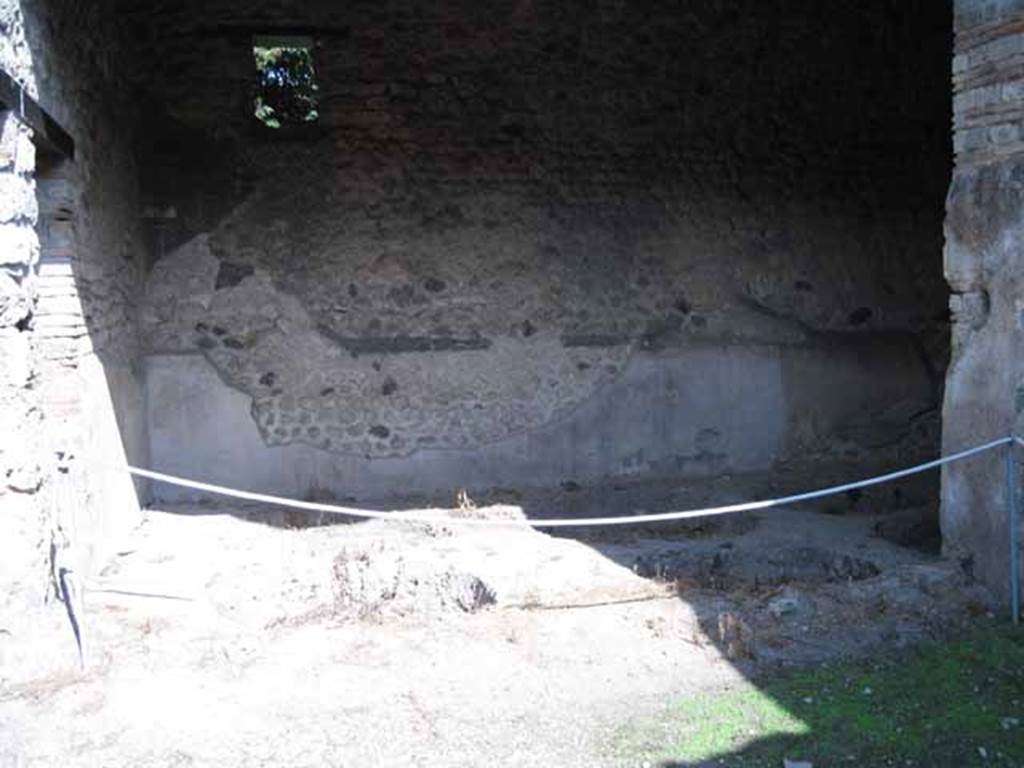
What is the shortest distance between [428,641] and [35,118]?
291 centimetres

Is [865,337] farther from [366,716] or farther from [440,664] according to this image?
[366,716]

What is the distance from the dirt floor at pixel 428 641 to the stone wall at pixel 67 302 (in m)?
0.39

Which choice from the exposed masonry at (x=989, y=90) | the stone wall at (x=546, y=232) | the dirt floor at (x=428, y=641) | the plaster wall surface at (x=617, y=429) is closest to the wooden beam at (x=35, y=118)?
the dirt floor at (x=428, y=641)

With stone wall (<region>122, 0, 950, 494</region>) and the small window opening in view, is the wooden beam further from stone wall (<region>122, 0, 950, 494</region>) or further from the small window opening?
the small window opening

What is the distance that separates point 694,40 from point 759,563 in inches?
176

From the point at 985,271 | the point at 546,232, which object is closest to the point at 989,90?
the point at 985,271

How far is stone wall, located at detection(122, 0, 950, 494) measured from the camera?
759 cm

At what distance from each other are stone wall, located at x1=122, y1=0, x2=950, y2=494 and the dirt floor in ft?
6.35

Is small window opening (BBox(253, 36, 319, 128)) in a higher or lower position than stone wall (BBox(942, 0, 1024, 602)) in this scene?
higher

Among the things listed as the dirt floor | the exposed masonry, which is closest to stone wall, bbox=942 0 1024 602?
the exposed masonry

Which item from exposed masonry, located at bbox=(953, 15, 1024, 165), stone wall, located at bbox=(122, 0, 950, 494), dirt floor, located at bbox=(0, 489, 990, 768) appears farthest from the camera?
stone wall, located at bbox=(122, 0, 950, 494)

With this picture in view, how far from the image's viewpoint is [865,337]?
870 centimetres

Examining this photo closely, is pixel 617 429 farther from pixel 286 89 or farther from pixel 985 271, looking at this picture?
pixel 286 89

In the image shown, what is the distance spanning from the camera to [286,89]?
8.70 meters
